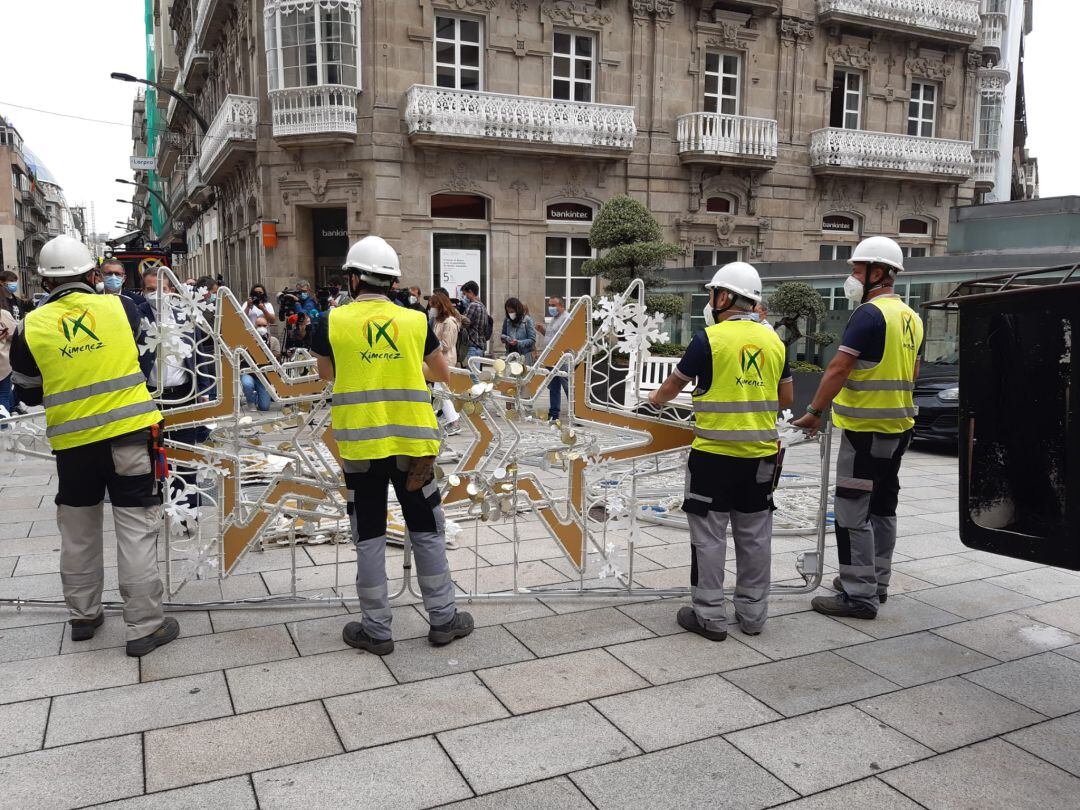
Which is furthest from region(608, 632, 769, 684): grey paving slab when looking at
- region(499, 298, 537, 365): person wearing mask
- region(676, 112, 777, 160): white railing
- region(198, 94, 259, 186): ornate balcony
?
region(676, 112, 777, 160): white railing

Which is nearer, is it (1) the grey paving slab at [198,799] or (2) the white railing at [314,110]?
(1) the grey paving slab at [198,799]

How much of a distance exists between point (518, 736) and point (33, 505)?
18.1ft

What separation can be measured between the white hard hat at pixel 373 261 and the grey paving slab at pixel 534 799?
2.24 m

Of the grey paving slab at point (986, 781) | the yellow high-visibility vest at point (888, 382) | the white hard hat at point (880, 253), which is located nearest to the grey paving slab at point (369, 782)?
the grey paving slab at point (986, 781)

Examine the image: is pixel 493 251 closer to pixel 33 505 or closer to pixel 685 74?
pixel 685 74

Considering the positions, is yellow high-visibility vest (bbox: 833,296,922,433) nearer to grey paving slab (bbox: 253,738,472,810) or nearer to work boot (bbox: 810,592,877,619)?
work boot (bbox: 810,592,877,619)

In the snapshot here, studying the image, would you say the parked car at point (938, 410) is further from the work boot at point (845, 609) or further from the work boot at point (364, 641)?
the work boot at point (364, 641)

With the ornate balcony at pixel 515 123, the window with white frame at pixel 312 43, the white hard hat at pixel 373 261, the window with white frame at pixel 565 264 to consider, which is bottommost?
the white hard hat at pixel 373 261

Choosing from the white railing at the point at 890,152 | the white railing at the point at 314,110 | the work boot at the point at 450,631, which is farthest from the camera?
the white railing at the point at 890,152

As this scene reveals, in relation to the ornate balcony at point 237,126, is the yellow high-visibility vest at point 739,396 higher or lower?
lower

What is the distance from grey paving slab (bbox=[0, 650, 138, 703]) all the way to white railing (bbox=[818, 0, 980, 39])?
22.8 m

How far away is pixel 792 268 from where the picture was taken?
1441 cm

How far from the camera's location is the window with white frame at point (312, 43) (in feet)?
56.7

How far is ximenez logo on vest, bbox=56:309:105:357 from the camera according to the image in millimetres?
3824
